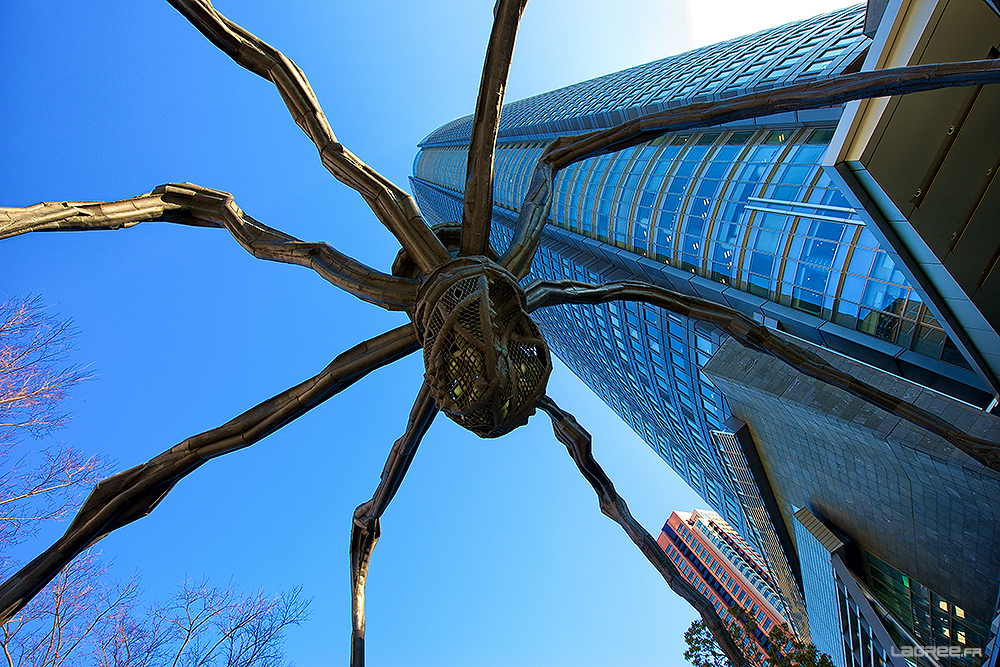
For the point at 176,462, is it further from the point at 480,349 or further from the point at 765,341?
the point at 765,341

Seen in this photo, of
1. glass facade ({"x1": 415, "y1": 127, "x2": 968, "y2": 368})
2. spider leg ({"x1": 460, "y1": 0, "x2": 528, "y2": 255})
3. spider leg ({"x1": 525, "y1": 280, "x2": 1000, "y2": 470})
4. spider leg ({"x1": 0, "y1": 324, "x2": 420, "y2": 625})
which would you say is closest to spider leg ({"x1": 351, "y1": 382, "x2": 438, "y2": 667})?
spider leg ({"x1": 0, "y1": 324, "x2": 420, "y2": 625})

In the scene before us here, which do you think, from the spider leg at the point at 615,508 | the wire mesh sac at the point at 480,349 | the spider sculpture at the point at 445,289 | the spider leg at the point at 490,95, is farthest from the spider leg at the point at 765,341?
the spider leg at the point at 615,508

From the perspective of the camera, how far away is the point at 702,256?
67.7ft

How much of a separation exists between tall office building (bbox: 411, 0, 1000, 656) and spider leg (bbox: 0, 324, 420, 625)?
28.4ft

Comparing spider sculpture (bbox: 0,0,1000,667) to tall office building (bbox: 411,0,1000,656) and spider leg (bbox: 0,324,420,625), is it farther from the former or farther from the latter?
tall office building (bbox: 411,0,1000,656)

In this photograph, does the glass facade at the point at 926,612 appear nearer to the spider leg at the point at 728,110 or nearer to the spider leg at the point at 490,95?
the spider leg at the point at 728,110

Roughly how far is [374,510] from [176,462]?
250 centimetres

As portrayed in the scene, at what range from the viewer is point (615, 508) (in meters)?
6.16

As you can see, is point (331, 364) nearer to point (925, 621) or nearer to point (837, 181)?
point (837, 181)

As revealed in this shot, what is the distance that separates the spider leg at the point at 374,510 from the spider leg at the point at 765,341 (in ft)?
6.48

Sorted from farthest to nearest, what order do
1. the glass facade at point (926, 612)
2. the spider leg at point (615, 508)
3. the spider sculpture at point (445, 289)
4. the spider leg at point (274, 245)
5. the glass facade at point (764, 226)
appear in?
1. the glass facade at point (764, 226)
2. the glass facade at point (926, 612)
3. the spider leg at point (615, 508)
4. the spider leg at point (274, 245)
5. the spider sculpture at point (445, 289)

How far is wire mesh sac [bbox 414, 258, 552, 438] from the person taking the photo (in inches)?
170

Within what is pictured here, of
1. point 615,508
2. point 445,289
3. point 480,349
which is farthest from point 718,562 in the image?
point 445,289

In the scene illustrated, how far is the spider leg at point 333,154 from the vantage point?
4758mm
